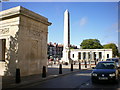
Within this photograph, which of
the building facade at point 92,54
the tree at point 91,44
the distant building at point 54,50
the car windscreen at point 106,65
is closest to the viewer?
the car windscreen at point 106,65

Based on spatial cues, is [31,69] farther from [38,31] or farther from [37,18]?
[37,18]

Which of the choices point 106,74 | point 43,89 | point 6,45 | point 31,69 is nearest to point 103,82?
point 106,74

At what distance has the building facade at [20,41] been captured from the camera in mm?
13094

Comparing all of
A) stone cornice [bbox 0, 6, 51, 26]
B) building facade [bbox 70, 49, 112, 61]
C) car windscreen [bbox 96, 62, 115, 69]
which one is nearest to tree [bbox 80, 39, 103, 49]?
building facade [bbox 70, 49, 112, 61]

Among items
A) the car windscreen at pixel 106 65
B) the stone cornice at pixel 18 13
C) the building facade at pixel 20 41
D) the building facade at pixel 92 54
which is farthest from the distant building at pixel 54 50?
the car windscreen at pixel 106 65

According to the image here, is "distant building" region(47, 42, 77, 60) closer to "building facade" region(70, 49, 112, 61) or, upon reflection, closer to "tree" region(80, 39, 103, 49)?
"tree" region(80, 39, 103, 49)

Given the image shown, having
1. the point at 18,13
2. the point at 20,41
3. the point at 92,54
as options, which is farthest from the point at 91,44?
the point at 18,13

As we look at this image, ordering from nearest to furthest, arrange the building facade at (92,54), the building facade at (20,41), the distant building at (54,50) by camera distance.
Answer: the building facade at (20,41) < the building facade at (92,54) < the distant building at (54,50)

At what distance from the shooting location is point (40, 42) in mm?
15766

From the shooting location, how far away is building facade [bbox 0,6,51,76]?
13094 mm

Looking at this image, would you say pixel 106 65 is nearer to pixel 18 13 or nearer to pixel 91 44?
pixel 18 13

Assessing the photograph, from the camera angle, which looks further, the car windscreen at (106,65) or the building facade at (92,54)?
the building facade at (92,54)

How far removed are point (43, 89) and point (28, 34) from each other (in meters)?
7.12

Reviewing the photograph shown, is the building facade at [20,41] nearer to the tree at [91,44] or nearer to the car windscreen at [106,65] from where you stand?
the car windscreen at [106,65]
